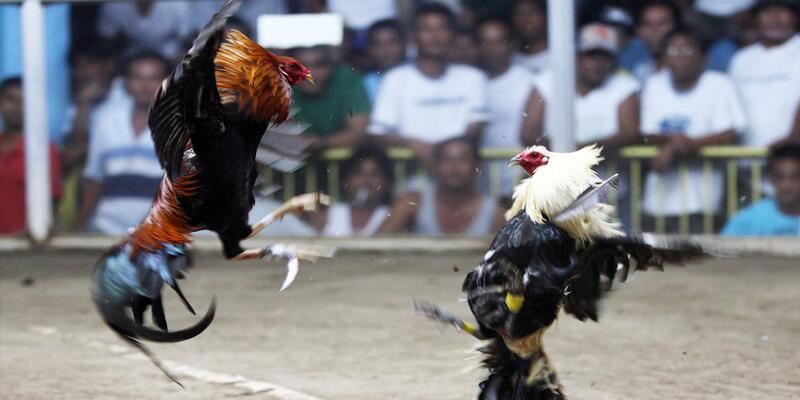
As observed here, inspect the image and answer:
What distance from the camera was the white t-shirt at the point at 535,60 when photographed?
28.8 ft

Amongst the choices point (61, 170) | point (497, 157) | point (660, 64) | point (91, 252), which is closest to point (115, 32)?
point (61, 170)

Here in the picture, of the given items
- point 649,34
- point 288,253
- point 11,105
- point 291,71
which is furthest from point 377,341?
point 11,105

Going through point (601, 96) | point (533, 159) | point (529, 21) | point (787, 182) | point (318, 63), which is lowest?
point (787, 182)

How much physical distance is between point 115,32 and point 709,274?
198 inches

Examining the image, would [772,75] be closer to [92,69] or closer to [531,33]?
[531,33]

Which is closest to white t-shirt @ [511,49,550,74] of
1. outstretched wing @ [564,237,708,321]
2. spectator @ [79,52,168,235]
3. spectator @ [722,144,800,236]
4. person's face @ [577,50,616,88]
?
person's face @ [577,50,616,88]

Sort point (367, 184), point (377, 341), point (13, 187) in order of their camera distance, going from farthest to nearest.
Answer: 1. point (13, 187)
2. point (367, 184)
3. point (377, 341)

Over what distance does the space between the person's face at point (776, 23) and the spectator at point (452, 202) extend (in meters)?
2.28

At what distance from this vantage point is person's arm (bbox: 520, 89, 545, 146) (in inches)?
344

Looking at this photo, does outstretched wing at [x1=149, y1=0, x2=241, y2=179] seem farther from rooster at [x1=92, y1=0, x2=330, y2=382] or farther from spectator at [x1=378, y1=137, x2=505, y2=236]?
spectator at [x1=378, y1=137, x2=505, y2=236]

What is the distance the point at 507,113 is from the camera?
348 inches

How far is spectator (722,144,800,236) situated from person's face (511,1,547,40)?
1917 millimetres

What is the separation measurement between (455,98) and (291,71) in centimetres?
509

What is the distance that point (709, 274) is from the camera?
25.3 ft
